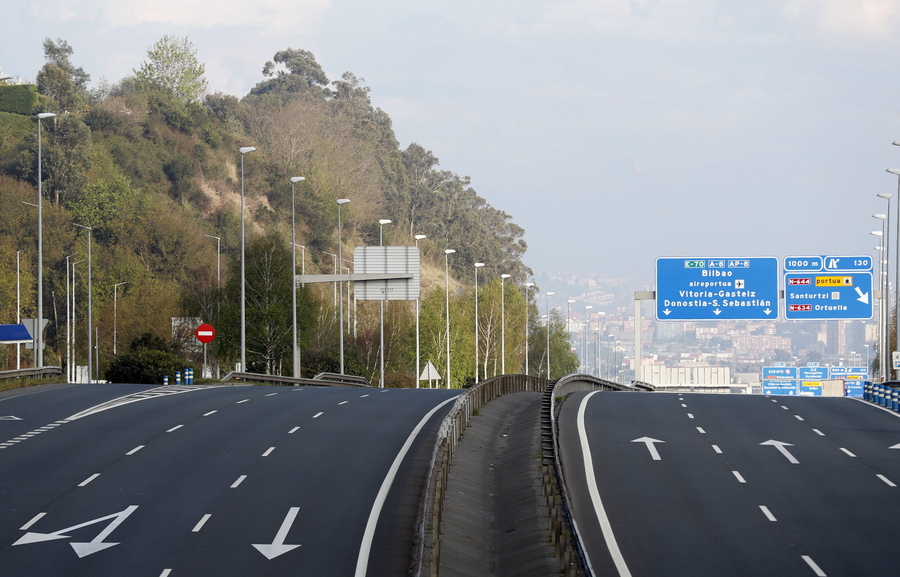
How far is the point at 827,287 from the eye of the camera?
57781 mm

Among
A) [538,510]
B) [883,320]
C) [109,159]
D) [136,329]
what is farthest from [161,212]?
[538,510]

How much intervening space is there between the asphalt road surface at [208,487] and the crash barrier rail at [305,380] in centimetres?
1507

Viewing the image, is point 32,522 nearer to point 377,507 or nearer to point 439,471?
point 377,507

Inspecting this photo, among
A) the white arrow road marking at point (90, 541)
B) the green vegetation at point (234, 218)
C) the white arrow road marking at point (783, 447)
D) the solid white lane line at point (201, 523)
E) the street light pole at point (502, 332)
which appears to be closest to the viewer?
the white arrow road marking at point (90, 541)

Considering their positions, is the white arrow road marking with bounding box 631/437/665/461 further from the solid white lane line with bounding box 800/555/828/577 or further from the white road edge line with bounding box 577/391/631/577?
the solid white lane line with bounding box 800/555/828/577

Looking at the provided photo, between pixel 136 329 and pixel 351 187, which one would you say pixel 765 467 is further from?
pixel 351 187

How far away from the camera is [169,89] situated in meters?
146

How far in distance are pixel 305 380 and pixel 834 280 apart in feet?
86.9

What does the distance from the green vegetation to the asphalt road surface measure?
26.5 m

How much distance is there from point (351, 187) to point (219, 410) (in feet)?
381

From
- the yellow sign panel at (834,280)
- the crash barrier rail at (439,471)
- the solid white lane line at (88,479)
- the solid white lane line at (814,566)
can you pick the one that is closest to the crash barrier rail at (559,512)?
the crash barrier rail at (439,471)

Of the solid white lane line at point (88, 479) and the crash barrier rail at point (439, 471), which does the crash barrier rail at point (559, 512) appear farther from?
the solid white lane line at point (88, 479)

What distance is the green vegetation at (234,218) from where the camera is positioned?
82.0 meters

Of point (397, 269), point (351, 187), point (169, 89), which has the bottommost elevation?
point (397, 269)
